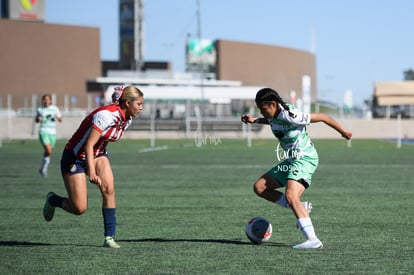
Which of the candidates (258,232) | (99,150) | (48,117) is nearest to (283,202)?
(258,232)

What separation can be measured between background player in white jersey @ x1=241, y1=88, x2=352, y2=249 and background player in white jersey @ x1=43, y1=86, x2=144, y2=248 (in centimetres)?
139

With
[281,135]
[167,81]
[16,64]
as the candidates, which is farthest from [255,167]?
[167,81]

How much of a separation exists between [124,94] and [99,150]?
2.48ft

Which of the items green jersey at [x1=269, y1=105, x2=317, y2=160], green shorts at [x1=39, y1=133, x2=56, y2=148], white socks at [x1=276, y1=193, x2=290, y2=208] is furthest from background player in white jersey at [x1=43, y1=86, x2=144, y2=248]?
green shorts at [x1=39, y1=133, x2=56, y2=148]

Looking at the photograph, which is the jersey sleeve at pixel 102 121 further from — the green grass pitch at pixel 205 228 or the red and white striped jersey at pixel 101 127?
the green grass pitch at pixel 205 228

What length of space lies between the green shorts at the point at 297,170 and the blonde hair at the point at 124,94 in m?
1.81

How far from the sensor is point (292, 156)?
9.88 meters

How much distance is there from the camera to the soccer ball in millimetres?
9953

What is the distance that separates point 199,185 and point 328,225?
735 cm

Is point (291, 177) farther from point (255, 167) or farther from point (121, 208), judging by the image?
point (255, 167)

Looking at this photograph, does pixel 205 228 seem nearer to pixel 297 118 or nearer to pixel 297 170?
pixel 297 170

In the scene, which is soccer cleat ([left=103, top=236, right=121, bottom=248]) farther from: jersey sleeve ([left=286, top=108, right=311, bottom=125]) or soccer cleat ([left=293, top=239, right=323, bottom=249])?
jersey sleeve ([left=286, top=108, right=311, bottom=125])

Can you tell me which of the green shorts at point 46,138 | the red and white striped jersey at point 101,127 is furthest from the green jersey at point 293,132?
the green shorts at point 46,138

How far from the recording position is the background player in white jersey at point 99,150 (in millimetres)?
9391
